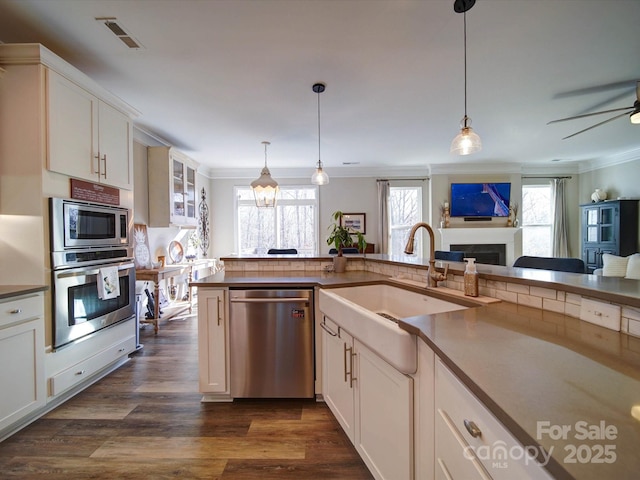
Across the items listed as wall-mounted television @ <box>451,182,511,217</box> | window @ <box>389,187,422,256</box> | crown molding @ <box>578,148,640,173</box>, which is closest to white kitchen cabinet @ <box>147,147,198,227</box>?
window @ <box>389,187,422,256</box>

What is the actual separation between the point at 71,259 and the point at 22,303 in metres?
0.40

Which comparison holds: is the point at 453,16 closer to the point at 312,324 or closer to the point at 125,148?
the point at 312,324

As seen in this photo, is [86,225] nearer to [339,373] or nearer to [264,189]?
[264,189]

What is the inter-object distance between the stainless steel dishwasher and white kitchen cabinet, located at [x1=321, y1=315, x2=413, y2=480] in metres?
0.24

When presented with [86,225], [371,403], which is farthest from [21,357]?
[371,403]

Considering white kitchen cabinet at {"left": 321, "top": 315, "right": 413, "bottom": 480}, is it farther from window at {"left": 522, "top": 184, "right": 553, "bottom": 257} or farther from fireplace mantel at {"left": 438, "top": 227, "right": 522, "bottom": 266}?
window at {"left": 522, "top": 184, "right": 553, "bottom": 257}

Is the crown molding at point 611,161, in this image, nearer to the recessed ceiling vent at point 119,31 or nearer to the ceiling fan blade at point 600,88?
the ceiling fan blade at point 600,88

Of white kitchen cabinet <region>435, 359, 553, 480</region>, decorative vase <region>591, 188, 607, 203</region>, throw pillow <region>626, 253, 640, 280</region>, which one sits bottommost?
white kitchen cabinet <region>435, 359, 553, 480</region>

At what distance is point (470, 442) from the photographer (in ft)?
2.14

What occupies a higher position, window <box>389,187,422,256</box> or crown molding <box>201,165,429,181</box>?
crown molding <box>201,165,429,181</box>

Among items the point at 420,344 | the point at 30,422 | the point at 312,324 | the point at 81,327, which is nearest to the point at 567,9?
the point at 420,344

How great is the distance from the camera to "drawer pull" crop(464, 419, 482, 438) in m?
0.61

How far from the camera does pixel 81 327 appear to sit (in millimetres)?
2023

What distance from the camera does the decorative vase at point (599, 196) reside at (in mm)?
5055
